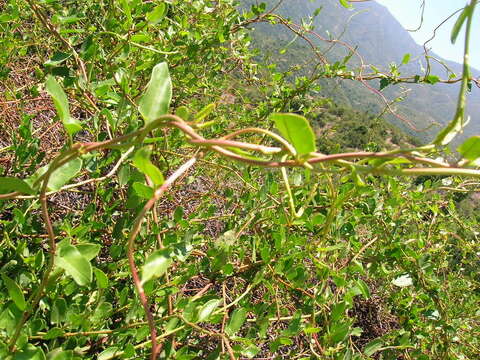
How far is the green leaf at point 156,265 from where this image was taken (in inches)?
14.1

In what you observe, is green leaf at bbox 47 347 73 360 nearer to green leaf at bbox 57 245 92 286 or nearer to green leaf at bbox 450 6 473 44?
green leaf at bbox 57 245 92 286

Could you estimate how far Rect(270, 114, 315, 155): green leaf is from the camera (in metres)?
0.31

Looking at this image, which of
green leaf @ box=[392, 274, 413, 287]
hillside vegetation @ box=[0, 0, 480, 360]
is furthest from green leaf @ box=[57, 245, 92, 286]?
green leaf @ box=[392, 274, 413, 287]

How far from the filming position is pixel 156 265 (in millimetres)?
373

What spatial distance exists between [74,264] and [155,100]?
20cm

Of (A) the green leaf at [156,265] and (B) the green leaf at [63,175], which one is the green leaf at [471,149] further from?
(B) the green leaf at [63,175]

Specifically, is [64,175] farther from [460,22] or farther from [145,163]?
[460,22]

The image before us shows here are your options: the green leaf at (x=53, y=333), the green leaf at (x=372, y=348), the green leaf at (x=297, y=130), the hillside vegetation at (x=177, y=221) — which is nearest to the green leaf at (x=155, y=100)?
the hillside vegetation at (x=177, y=221)

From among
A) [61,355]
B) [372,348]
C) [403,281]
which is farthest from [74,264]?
[403,281]

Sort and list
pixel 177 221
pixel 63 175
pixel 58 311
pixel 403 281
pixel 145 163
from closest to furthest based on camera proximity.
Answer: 1. pixel 145 163
2. pixel 63 175
3. pixel 58 311
4. pixel 177 221
5. pixel 403 281

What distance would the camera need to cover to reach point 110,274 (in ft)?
2.56

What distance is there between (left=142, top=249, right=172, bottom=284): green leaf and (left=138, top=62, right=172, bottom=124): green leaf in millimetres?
136

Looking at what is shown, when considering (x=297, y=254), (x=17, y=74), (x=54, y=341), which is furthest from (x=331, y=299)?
(x=17, y=74)

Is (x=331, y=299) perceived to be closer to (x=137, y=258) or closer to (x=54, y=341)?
(x=137, y=258)
